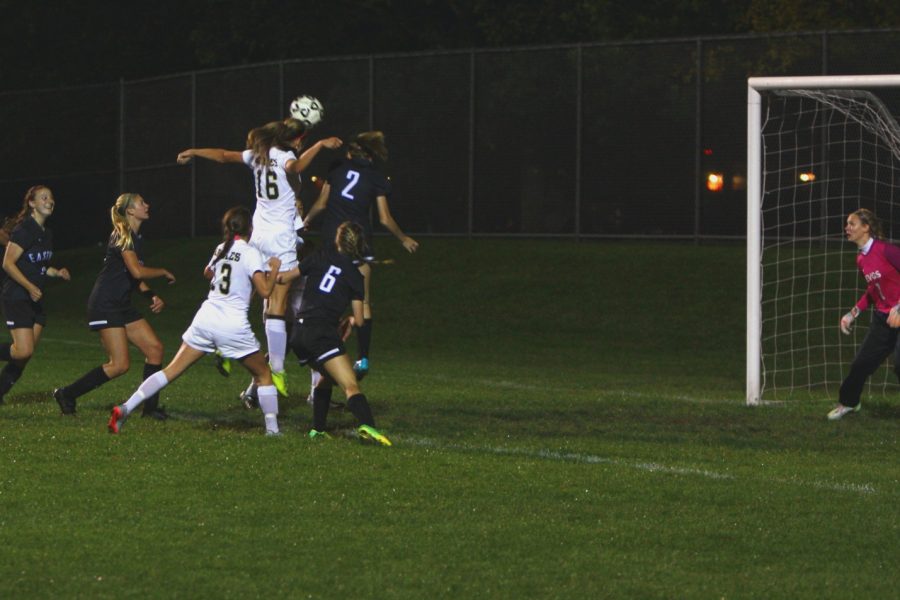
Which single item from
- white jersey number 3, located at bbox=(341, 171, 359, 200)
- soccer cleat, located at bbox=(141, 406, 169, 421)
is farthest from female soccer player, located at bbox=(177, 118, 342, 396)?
soccer cleat, located at bbox=(141, 406, 169, 421)

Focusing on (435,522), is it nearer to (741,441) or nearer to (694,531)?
(694,531)

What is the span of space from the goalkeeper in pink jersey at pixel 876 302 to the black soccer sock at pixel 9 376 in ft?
22.8

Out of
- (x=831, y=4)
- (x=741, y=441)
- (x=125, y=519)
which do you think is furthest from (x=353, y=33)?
(x=125, y=519)

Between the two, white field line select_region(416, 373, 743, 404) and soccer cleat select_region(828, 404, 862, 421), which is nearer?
soccer cleat select_region(828, 404, 862, 421)

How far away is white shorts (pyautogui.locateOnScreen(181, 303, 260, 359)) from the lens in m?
11.2

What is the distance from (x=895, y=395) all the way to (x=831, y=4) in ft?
61.6

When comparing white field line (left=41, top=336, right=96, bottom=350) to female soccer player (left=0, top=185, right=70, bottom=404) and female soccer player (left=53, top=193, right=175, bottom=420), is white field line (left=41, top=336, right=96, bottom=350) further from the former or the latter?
female soccer player (left=53, top=193, right=175, bottom=420)

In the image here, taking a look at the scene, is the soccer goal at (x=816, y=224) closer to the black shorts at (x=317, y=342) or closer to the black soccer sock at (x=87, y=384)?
the black shorts at (x=317, y=342)

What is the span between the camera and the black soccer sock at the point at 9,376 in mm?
13250

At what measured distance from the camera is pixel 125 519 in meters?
8.27

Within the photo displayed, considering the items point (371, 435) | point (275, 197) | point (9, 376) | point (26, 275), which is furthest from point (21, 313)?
point (371, 435)

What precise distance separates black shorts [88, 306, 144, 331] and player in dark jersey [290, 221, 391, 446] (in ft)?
6.33

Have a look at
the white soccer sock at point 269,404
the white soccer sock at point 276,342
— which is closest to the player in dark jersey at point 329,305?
the white soccer sock at point 269,404

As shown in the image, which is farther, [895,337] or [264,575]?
[895,337]
